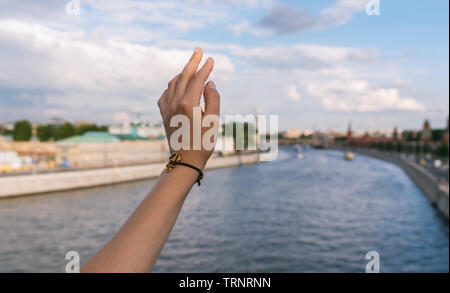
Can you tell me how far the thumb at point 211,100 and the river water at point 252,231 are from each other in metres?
13.0

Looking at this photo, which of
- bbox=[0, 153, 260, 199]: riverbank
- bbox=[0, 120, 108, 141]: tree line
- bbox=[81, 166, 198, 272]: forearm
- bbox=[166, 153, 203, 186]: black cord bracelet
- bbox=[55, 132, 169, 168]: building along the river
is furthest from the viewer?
bbox=[0, 120, 108, 141]: tree line

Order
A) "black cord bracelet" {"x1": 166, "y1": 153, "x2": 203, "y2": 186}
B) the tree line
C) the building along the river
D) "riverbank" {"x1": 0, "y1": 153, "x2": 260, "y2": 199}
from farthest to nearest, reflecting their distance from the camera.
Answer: the tree line < the building along the river < "riverbank" {"x1": 0, "y1": 153, "x2": 260, "y2": 199} < "black cord bracelet" {"x1": 166, "y1": 153, "x2": 203, "y2": 186}

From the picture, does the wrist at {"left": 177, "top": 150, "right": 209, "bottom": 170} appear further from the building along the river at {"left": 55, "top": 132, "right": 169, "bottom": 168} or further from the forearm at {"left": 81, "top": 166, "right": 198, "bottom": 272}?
the building along the river at {"left": 55, "top": 132, "right": 169, "bottom": 168}

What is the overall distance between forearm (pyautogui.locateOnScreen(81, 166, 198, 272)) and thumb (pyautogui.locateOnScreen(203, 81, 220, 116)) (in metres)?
0.13

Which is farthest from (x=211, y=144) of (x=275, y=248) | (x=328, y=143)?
(x=328, y=143)

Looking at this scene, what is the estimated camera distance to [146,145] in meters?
46.5

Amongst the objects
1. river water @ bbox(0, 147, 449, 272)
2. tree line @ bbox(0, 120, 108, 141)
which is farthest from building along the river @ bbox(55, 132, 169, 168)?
tree line @ bbox(0, 120, 108, 141)

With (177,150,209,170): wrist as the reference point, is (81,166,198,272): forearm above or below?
below

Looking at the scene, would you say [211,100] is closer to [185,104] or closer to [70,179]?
[185,104]

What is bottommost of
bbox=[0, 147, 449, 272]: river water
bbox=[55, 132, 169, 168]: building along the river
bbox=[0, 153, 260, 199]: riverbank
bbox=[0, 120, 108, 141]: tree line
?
bbox=[0, 147, 449, 272]: river water

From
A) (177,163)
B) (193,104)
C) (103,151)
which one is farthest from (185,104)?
(103,151)

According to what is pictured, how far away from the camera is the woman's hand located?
75cm

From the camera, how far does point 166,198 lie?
72 cm
